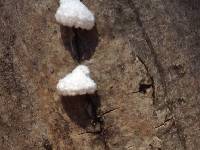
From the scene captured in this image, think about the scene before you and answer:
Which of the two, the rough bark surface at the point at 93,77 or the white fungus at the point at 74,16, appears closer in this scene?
the white fungus at the point at 74,16

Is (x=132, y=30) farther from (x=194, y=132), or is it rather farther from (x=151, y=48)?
(x=194, y=132)

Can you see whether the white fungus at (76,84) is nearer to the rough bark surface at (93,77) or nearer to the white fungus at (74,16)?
the rough bark surface at (93,77)

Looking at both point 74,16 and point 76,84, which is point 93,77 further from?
point 74,16

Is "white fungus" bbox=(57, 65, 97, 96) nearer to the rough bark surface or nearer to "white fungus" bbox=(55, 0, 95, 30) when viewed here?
the rough bark surface

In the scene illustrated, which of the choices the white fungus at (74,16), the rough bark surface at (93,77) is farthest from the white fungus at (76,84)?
the white fungus at (74,16)

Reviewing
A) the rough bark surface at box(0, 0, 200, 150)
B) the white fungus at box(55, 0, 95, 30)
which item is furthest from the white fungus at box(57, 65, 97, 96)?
the white fungus at box(55, 0, 95, 30)

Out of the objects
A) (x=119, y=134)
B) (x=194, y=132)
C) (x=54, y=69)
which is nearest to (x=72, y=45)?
(x=54, y=69)

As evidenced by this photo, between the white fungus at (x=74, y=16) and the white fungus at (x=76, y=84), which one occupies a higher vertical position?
the white fungus at (x=74, y=16)

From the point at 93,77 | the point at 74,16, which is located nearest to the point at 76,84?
the point at 93,77
